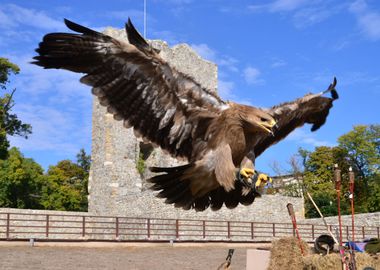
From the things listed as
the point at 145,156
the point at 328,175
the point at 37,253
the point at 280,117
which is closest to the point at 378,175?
the point at 328,175

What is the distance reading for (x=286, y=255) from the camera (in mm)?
8203

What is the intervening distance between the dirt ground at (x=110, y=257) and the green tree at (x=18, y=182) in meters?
15.1

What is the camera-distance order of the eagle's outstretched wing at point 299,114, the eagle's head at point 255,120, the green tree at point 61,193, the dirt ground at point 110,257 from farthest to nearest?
the green tree at point 61,193
the dirt ground at point 110,257
the eagle's outstretched wing at point 299,114
the eagle's head at point 255,120

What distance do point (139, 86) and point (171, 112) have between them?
446 millimetres

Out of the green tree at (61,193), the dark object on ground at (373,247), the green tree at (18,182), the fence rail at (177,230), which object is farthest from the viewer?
the green tree at (61,193)

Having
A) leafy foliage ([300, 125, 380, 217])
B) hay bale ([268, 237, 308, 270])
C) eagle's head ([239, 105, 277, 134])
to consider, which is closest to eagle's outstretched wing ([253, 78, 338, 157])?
eagle's head ([239, 105, 277, 134])

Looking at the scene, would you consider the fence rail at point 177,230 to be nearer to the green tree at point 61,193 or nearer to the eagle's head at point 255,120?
the green tree at point 61,193

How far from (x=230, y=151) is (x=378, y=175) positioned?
124ft

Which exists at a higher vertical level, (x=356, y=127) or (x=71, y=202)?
(x=356, y=127)

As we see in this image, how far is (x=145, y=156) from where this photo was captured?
28.8m

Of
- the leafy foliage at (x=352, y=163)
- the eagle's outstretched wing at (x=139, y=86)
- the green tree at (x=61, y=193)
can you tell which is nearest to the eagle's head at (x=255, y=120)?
the eagle's outstretched wing at (x=139, y=86)

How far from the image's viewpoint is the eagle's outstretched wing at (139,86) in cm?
466

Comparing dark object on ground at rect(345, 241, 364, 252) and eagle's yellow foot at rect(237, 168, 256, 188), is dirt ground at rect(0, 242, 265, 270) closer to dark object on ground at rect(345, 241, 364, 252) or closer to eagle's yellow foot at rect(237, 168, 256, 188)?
dark object on ground at rect(345, 241, 364, 252)

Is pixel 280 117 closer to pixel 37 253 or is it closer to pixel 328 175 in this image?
pixel 37 253
